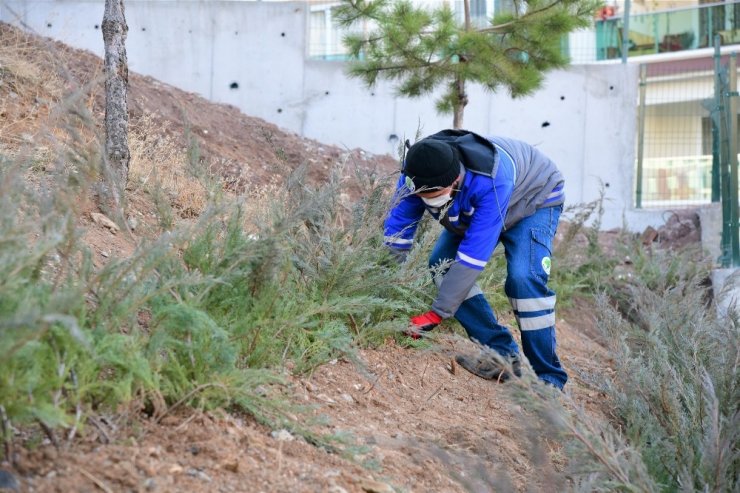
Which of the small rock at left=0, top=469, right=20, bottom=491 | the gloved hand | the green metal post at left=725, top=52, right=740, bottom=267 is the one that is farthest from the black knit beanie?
the green metal post at left=725, top=52, right=740, bottom=267

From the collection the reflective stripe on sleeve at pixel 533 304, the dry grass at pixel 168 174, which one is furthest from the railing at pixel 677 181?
the reflective stripe on sleeve at pixel 533 304

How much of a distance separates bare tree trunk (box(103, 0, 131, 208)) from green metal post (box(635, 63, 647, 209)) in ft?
29.3

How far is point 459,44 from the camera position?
23.3 ft

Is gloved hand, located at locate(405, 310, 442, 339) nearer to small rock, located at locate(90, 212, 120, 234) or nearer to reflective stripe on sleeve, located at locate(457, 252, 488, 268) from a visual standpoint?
reflective stripe on sleeve, located at locate(457, 252, 488, 268)

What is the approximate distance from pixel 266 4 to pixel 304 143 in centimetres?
438

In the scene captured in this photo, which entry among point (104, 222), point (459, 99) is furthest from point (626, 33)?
point (104, 222)

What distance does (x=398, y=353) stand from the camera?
13.7ft

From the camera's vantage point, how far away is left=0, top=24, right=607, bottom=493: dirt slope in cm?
218

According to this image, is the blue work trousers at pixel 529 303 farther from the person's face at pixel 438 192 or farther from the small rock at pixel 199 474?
the small rock at pixel 199 474

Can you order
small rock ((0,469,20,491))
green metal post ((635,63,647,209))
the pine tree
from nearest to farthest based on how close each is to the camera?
1. small rock ((0,469,20,491))
2. the pine tree
3. green metal post ((635,63,647,209))

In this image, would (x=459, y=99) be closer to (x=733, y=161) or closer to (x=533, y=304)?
(x=733, y=161)

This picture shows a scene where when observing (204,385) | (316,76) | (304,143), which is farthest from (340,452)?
(316,76)

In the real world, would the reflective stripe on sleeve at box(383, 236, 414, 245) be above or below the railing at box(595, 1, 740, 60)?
below

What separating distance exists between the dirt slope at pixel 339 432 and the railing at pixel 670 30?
9195 mm
